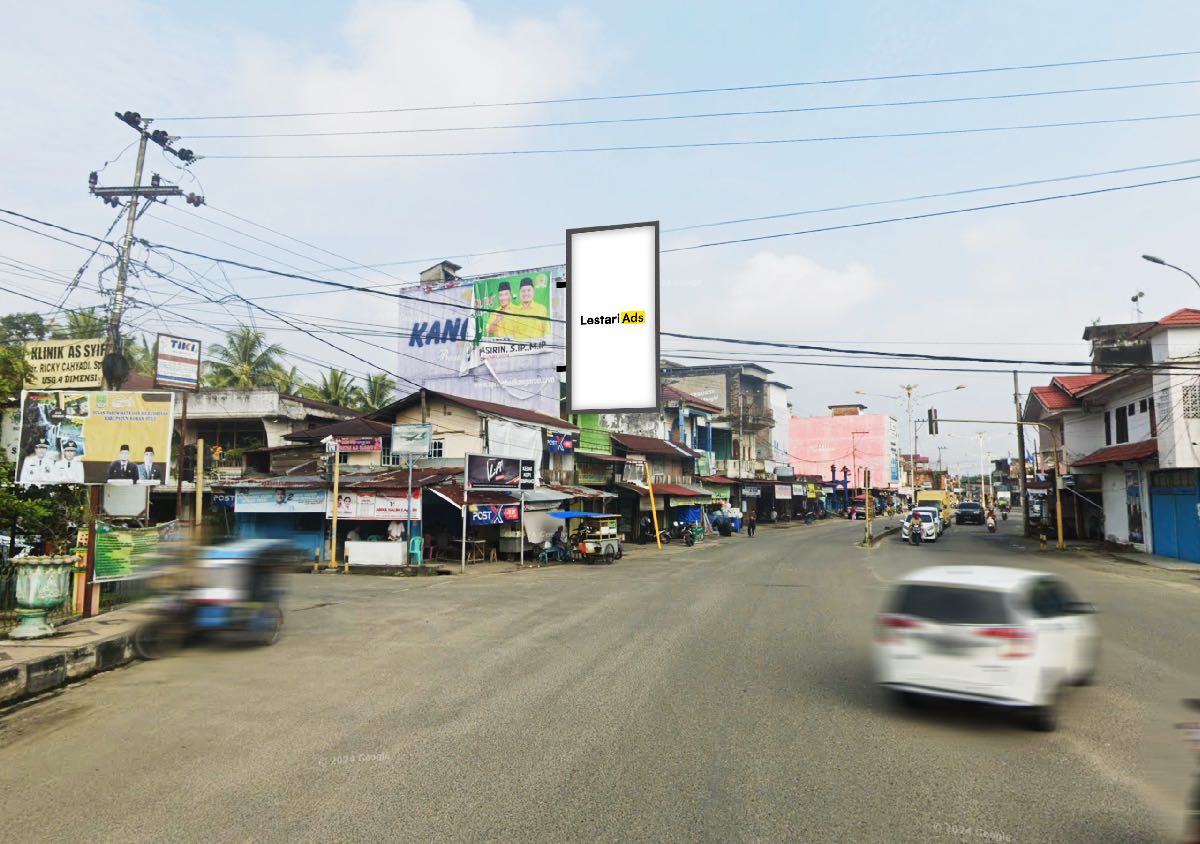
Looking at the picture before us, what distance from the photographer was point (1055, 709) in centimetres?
718

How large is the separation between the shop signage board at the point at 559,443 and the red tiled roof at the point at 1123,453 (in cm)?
2353

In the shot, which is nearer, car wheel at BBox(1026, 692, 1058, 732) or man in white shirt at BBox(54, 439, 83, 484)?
car wheel at BBox(1026, 692, 1058, 732)

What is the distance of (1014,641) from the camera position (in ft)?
23.1

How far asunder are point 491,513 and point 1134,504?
27.9 meters

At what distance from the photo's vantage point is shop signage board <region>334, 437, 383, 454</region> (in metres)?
30.1

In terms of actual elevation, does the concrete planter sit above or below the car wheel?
above

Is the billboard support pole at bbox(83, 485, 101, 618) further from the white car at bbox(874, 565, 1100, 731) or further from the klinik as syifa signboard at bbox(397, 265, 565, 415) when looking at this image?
the klinik as syifa signboard at bbox(397, 265, 565, 415)

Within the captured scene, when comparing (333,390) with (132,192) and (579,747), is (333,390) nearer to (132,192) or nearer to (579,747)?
(132,192)

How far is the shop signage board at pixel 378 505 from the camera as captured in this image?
26.4 m

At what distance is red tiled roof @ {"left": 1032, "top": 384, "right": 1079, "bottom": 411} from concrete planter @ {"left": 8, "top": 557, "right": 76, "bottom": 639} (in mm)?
41667

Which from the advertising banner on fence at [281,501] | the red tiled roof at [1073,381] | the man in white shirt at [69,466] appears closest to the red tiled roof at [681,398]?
the red tiled roof at [1073,381]

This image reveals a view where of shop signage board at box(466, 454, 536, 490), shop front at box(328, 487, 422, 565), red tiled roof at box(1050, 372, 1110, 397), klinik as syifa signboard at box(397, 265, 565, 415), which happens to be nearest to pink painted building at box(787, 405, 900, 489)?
red tiled roof at box(1050, 372, 1110, 397)

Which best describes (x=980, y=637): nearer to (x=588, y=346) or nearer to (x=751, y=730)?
(x=751, y=730)

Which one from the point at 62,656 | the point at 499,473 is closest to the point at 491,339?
the point at 499,473
